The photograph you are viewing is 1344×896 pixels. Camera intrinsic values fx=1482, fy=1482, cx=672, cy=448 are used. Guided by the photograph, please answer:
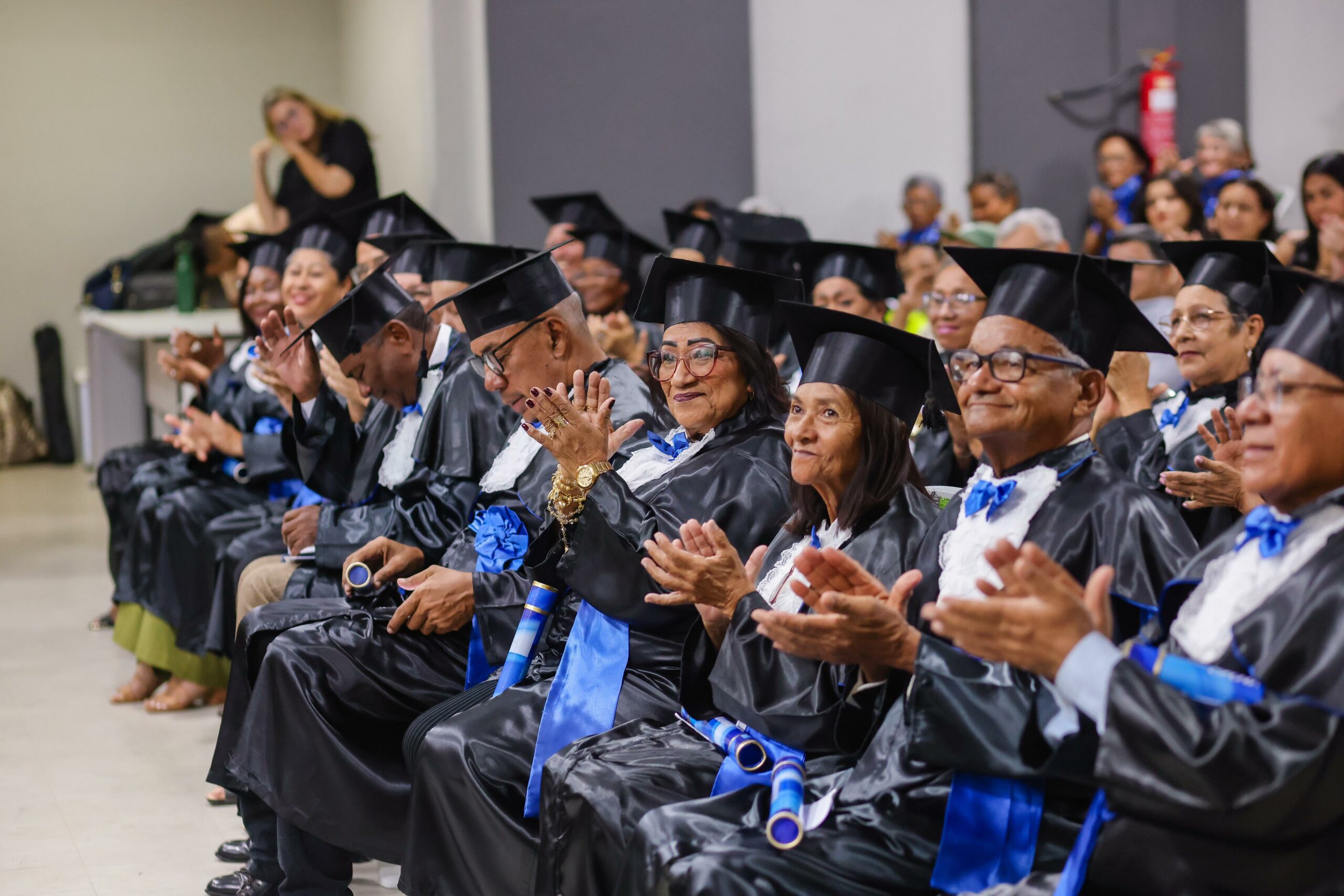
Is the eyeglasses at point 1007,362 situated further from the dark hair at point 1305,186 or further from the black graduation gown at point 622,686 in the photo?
the dark hair at point 1305,186

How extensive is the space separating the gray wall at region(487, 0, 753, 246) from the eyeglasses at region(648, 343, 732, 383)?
5876 millimetres

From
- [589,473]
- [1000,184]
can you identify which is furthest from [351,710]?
[1000,184]

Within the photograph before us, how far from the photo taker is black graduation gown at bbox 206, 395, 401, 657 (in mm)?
4766

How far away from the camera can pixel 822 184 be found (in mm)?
9914

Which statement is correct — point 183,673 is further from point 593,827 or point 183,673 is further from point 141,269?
point 141,269

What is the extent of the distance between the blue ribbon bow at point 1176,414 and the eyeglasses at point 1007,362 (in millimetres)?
1748

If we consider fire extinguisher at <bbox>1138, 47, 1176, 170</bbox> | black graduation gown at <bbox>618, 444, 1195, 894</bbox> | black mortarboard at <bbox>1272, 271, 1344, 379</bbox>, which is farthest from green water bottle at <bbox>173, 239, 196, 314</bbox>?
black mortarboard at <bbox>1272, 271, 1344, 379</bbox>

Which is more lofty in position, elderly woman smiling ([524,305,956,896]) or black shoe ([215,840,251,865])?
elderly woman smiling ([524,305,956,896])

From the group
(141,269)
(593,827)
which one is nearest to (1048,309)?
(593,827)

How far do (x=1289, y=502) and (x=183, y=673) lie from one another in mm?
4948

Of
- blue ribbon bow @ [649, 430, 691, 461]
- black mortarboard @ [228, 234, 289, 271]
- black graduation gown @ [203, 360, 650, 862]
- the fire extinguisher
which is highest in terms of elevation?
the fire extinguisher

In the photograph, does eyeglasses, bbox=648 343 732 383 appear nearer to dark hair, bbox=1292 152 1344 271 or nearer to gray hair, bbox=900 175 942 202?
dark hair, bbox=1292 152 1344 271

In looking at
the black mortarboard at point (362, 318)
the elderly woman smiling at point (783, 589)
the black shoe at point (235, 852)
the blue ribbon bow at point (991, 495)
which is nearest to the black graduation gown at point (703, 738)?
the elderly woman smiling at point (783, 589)

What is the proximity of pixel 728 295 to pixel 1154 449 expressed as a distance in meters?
1.45
